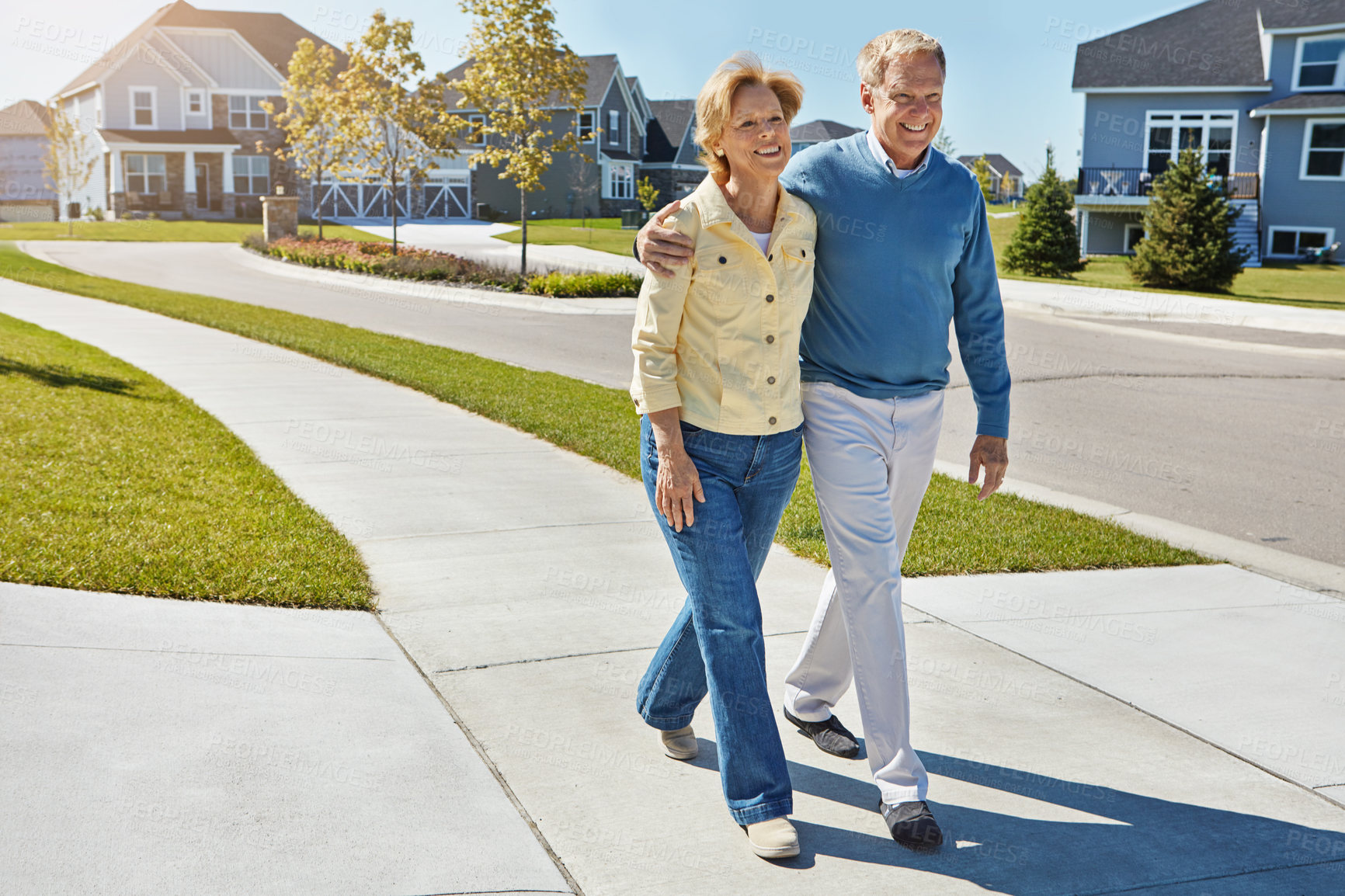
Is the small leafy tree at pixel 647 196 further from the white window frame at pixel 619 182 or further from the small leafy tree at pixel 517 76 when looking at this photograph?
the small leafy tree at pixel 517 76

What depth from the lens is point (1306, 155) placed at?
32.8 metres

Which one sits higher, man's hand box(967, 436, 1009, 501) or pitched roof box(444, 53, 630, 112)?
pitched roof box(444, 53, 630, 112)

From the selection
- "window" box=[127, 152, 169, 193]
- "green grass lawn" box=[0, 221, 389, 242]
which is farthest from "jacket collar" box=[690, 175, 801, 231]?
"window" box=[127, 152, 169, 193]

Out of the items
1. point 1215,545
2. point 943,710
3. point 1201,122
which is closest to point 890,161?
point 943,710

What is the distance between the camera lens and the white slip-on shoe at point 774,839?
3.08 m

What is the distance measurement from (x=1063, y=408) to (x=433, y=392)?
6.40m

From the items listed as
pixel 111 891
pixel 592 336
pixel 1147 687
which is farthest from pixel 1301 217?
pixel 111 891

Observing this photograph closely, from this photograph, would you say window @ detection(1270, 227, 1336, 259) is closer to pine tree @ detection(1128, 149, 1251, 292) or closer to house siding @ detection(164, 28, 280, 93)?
pine tree @ detection(1128, 149, 1251, 292)

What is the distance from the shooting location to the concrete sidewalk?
3.12 m

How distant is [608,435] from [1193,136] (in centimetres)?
3193

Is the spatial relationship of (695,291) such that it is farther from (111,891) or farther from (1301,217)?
(1301,217)

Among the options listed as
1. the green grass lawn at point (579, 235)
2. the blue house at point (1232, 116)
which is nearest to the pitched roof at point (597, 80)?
the green grass lawn at point (579, 235)

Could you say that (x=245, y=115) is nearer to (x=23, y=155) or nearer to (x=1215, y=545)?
(x=23, y=155)

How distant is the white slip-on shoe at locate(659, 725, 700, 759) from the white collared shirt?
74.4 inches
